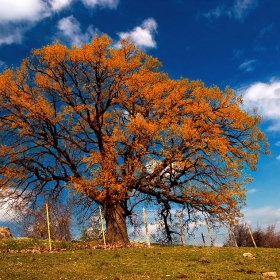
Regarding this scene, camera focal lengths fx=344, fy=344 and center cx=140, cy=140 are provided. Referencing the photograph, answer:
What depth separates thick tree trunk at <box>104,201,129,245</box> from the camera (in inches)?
773

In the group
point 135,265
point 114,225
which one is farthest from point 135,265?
point 114,225

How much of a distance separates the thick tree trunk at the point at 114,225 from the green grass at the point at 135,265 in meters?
5.08

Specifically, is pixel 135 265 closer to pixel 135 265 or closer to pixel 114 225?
pixel 135 265

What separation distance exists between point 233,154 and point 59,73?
11.6 meters

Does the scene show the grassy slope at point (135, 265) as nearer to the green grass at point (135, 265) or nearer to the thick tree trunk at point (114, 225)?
the green grass at point (135, 265)

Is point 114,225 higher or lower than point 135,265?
higher

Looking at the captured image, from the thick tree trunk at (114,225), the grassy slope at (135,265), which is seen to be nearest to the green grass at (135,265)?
the grassy slope at (135,265)

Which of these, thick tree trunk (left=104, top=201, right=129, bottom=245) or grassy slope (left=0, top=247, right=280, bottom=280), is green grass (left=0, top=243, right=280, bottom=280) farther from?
thick tree trunk (left=104, top=201, right=129, bottom=245)

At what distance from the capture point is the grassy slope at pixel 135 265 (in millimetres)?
9828

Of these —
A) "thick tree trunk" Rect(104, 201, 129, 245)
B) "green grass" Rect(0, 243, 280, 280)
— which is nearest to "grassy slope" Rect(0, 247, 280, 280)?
"green grass" Rect(0, 243, 280, 280)

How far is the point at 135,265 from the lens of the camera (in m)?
11.6

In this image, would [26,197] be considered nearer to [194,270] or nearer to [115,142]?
[115,142]

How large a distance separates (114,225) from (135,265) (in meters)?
8.31

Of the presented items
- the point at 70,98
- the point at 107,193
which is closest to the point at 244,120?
the point at 107,193
